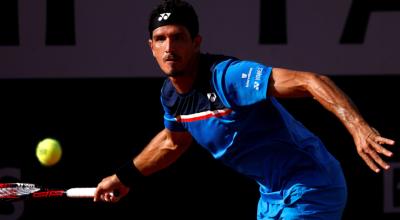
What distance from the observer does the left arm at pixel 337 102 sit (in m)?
3.33

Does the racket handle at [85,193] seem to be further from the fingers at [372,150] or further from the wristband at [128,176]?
the fingers at [372,150]

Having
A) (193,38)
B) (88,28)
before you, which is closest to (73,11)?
(88,28)

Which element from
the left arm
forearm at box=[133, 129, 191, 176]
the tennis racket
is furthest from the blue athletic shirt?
the tennis racket

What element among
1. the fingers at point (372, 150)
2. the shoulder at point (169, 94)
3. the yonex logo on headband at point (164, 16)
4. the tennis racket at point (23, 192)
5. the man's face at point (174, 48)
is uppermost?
the yonex logo on headband at point (164, 16)

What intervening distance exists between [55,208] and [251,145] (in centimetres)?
252

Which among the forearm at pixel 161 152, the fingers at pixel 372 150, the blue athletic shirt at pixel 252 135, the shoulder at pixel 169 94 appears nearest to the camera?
the fingers at pixel 372 150

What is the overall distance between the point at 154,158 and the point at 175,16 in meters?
1.00

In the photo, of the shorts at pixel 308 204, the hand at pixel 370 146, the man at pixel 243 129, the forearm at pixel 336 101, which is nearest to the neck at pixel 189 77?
the man at pixel 243 129

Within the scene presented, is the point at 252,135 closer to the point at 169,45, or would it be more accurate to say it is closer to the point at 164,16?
the point at 169,45

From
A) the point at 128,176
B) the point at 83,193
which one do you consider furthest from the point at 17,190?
the point at 128,176

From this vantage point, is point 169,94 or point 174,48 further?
point 169,94

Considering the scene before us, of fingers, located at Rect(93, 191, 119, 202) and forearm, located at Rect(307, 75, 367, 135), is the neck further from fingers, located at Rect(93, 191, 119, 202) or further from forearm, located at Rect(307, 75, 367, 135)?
fingers, located at Rect(93, 191, 119, 202)

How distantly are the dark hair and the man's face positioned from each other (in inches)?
1.0

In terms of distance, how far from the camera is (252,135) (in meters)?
4.24
